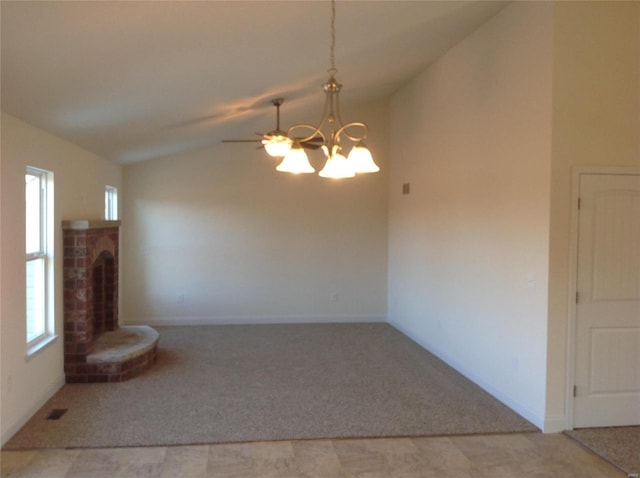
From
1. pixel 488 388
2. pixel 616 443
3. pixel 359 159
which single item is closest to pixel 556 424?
pixel 616 443

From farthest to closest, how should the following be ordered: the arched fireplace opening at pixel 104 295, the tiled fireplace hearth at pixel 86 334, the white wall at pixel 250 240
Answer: the white wall at pixel 250 240, the arched fireplace opening at pixel 104 295, the tiled fireplace hearth at pixel 86 334

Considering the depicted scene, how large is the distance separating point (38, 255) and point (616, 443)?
4672mm

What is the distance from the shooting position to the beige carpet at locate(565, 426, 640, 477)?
3141mm

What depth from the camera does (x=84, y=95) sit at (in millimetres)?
3371

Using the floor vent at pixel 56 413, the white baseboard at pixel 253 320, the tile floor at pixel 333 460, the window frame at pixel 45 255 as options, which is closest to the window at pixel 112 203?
the white baseboard at pixel 253 320

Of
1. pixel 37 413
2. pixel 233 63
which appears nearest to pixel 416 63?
pixel 233 63

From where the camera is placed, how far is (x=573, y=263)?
3559 millimetres

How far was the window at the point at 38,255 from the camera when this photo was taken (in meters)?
3.93

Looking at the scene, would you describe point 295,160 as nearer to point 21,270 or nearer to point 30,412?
point 21,270

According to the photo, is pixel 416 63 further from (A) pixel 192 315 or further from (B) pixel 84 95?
(A) pixel 192 315

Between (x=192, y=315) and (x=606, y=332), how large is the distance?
541 centimetres

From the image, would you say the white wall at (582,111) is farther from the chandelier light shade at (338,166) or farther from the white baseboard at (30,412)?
the white baseboard at (30,412)

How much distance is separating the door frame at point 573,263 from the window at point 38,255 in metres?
4.16

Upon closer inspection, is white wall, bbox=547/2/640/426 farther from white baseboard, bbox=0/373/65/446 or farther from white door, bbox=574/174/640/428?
white baseboard, bbox=0/373/65/446
